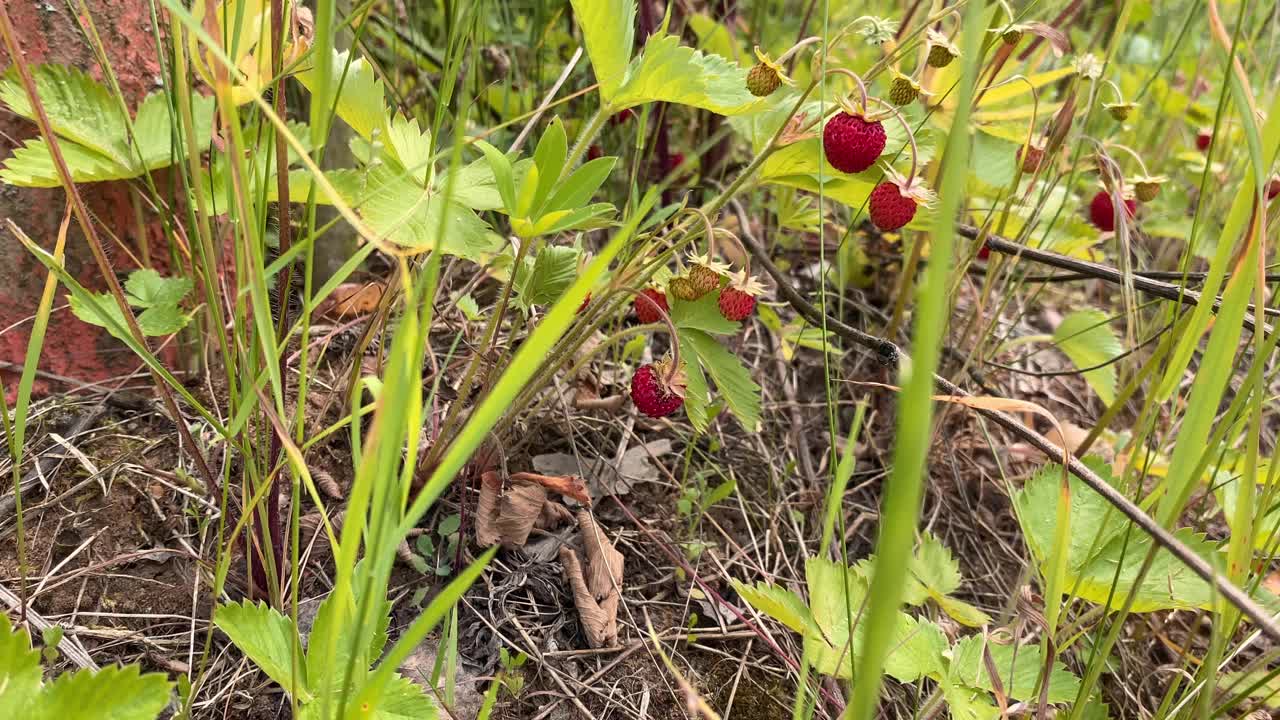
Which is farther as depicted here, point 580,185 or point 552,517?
point 552,517

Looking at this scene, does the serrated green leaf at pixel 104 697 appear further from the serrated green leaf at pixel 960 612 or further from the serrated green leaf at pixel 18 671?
the serrated green leaf at pixel 960 612

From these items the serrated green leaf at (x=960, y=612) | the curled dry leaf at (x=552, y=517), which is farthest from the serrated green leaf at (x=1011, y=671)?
the curled dry leaf at (x=552, y=517)

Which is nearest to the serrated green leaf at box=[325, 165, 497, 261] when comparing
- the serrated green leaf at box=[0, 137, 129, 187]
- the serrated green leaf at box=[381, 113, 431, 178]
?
the serrated green leaf at box=[381, 113, 431, 178]

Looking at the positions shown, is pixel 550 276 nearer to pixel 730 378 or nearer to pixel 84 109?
pixel 730 378

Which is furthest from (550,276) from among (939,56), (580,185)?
(939,56)

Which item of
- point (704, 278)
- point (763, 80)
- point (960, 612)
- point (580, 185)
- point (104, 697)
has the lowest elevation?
point (960, 612)

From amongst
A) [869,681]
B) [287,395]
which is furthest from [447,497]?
[869,681]

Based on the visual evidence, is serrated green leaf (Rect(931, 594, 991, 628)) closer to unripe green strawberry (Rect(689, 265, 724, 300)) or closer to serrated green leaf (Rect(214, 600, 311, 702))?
unripe green strawberry (Rect(689, 265, 724, 300))
